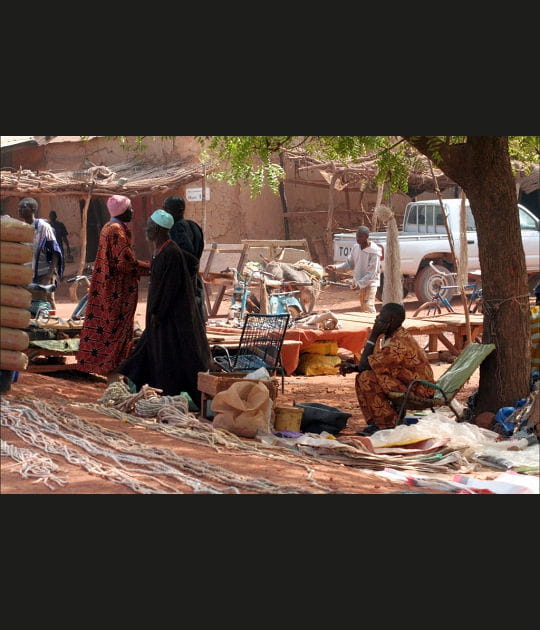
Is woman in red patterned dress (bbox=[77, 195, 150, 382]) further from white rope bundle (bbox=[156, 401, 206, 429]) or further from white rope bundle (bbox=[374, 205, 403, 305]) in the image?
white rope bundle (bbox=[374, 205, 403, 305])

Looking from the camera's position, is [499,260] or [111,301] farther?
[111,301]

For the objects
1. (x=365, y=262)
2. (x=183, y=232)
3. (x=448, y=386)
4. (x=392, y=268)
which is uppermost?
(x=183, y=232)

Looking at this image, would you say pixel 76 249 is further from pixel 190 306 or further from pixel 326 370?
pixel 190 306

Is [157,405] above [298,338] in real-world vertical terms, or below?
below

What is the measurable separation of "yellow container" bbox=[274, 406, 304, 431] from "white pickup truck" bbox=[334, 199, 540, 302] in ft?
37.4

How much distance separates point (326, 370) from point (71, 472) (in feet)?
22.6

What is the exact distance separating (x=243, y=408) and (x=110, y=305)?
8.12ft

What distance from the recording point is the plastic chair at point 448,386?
818 cm

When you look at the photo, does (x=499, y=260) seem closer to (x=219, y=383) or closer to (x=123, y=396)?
(x=219, y=383)

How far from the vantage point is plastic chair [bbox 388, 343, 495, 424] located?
8.18 m

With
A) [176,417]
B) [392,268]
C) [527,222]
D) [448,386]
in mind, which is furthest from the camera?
[527,222]

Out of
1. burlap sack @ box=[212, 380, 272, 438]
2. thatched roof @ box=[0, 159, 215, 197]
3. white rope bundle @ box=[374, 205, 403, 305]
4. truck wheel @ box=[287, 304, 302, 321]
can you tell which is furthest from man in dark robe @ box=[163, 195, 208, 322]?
thatched roof @ box=[0, 159, 215, 197]

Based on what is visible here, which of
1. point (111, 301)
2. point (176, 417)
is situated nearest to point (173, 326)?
point (111, 301)

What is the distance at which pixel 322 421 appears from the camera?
841 centimetres
